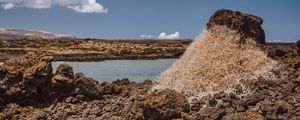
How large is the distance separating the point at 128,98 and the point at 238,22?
405 cm

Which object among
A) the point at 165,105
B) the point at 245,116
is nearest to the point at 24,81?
the point at 165,105

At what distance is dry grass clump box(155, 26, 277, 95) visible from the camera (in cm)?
1531

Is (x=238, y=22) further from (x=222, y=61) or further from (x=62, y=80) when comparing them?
(x=62, y=80)

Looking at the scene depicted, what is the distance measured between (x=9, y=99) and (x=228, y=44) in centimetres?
671

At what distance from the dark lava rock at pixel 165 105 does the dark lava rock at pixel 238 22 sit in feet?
13.1

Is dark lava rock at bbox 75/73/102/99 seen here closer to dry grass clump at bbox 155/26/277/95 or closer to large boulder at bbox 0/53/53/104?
large boulder at bbox 0/53/53/104

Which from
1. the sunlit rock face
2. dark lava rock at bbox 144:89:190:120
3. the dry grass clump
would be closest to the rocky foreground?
dark lava rock at bbox 144:89:190:120

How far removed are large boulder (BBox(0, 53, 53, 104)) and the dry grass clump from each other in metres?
3.50

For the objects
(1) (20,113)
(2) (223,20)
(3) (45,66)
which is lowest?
(1) (20,113)

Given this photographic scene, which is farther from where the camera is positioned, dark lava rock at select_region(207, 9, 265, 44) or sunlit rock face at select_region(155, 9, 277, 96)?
dark lava rock at select_region(207, 9, 265, 44)

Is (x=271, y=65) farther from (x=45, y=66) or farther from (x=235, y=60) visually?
(x=45, y=66)

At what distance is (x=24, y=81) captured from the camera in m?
16.6

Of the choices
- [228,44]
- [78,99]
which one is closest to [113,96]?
[78,99]

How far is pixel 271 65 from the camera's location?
16.7 m
